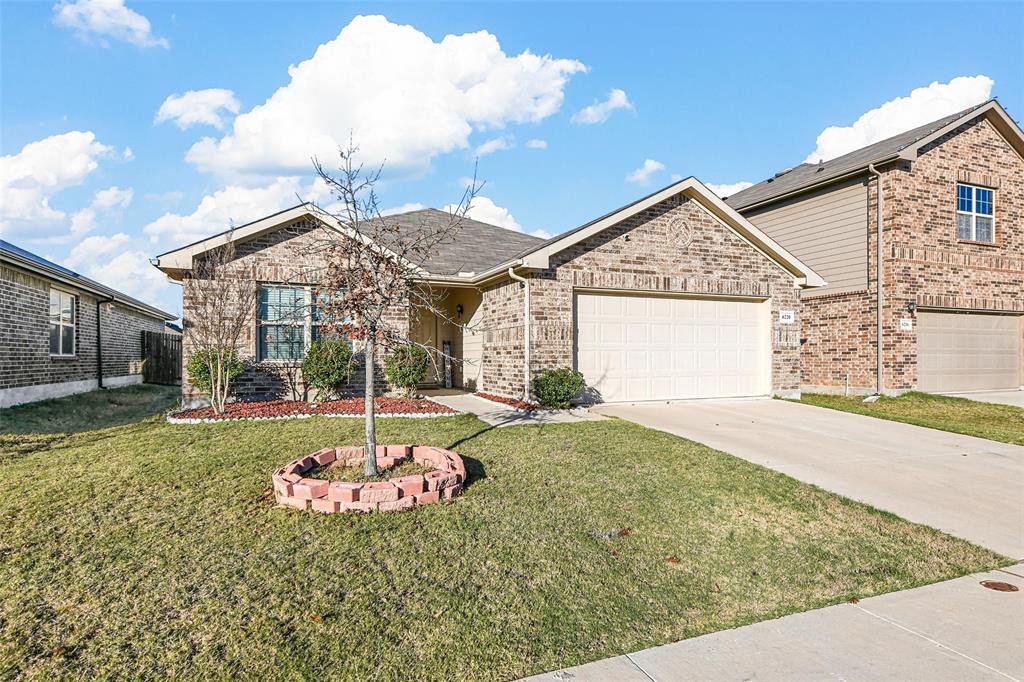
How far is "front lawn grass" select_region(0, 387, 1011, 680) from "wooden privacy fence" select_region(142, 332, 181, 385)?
15313mm

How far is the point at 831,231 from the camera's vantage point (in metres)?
14.9

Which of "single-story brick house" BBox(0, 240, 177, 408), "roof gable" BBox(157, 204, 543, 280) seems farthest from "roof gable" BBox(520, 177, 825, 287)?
"single-story brick house" BBox(0, 240, 177, 408)

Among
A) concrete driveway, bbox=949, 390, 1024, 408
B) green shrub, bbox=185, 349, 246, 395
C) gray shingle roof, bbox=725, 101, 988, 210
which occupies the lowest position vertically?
concrete driveway, bbox=949, 390, 1024, 408

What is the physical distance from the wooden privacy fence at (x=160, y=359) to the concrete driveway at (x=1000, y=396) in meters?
24.6

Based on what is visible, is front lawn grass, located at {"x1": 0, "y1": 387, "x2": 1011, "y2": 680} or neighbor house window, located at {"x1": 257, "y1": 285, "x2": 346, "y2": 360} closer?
front lawn grass, located at {"x1": 0, "y1": 387, "x2": 1011, "y2": 680}

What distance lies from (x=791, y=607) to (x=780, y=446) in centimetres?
479

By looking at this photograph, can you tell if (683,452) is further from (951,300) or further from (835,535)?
(951,300)

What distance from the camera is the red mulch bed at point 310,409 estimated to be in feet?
30.4

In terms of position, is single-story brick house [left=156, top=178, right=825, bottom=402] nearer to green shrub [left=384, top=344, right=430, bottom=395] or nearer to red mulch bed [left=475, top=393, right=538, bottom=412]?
red mulch bed [left=475, top=393, right=538, bottom=412]

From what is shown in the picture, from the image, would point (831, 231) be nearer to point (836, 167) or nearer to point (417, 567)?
point (836, 167)

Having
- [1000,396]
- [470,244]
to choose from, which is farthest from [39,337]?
[1000,396]

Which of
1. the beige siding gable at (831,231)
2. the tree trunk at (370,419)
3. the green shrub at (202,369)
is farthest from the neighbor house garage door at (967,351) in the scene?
the green shrub at (202,369)

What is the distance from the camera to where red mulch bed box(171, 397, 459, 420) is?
926 cm

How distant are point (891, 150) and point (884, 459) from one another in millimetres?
10063
